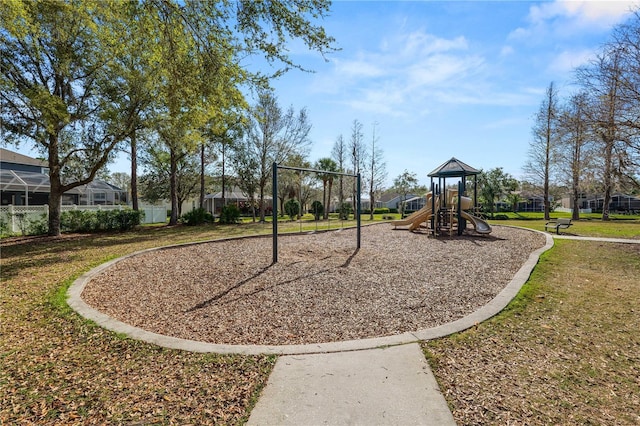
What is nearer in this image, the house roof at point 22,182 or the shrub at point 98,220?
the shrub at point 98,220

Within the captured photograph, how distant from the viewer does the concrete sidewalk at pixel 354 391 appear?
212cm

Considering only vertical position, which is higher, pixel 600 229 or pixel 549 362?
pixel 600 229

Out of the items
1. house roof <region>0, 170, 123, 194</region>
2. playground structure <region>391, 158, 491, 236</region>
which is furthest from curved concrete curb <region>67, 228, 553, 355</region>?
house roof <region>0, 170, 123, 194</region>

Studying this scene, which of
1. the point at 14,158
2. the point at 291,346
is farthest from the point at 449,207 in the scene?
the point at 14,158

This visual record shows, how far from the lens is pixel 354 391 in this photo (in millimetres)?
2424

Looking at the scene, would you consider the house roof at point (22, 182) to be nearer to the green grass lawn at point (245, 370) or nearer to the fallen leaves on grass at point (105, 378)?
the green grass lawn at point (245, 370)

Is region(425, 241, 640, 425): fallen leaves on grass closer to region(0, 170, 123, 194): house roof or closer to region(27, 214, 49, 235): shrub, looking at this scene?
region(27, 214, 49, 235): shrub

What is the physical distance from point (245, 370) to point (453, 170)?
13.3 metres

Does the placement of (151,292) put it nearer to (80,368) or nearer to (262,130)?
(80,368)

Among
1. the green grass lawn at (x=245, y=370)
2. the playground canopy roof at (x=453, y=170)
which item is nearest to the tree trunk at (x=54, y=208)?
the green grass lawn at (x=245, y=370)

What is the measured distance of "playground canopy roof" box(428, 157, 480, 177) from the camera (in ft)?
45.1

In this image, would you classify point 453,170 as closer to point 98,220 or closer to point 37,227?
point 98,220

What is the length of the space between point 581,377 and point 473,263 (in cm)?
492

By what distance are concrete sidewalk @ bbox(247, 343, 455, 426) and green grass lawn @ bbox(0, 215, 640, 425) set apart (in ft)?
0.42
